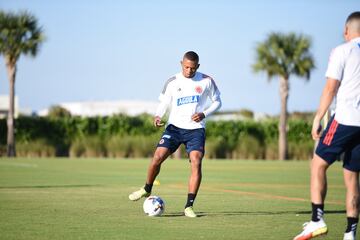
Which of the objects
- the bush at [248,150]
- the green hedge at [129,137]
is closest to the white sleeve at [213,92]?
the green hedge at [129,137]

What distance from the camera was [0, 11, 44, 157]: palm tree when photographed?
46094mm

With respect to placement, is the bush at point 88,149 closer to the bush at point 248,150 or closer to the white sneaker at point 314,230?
the bush at point 248,150

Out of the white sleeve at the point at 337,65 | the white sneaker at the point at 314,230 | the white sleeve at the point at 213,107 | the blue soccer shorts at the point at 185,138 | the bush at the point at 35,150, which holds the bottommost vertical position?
the bush at the point at 35,150

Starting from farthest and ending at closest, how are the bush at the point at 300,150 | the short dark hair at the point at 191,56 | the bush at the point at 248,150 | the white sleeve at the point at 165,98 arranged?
the bush at the point at 300,150, the bush at the point at 248,150, the white sleeve at the point at 165,98, the short dark hair at the point at 191,56

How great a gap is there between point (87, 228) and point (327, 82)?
344 cm

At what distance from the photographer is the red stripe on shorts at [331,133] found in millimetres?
8812

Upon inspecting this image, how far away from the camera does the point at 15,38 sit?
4684 centimetres

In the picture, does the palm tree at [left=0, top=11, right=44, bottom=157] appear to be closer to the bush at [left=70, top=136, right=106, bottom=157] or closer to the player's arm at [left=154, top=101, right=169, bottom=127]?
the bush at [left=70, top=136, right=106, bottom=157]

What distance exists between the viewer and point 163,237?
949 cm

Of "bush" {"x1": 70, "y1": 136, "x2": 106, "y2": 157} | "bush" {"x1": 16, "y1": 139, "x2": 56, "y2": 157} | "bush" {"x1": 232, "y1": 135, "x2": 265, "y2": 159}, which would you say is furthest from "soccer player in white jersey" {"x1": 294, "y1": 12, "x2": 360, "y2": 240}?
"bush" {"x1": 232, "y1": 135, "x2": 265, "y2": 159}

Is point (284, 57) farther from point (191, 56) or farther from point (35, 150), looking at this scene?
point (191, 56)

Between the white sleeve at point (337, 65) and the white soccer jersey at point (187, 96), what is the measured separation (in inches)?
161

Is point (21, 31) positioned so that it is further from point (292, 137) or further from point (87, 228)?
point (87, 228)

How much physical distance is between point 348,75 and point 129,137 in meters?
38.1
